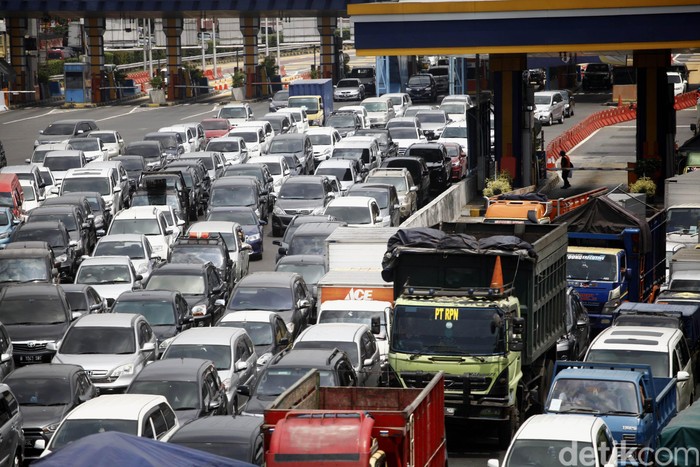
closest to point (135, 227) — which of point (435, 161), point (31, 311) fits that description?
point (31, 311)

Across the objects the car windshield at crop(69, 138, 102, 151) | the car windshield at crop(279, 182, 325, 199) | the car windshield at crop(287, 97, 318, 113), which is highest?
the car windshield at crop(287, 97, 318, 113)

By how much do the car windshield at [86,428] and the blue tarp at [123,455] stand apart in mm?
4848

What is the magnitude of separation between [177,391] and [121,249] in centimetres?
1142

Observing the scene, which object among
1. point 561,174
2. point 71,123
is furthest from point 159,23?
point 561,174

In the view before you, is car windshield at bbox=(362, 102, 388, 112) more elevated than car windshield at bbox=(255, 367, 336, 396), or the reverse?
car windshield at bbox=(362, 102, 388, 112)

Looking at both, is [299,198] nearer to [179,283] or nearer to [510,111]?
[510,111]

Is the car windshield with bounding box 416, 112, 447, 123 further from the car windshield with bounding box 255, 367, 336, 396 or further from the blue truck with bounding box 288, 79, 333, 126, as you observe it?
the car windshield with bounding box 255, 367, 336, 396

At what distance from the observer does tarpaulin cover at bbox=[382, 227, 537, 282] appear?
20.2 metres

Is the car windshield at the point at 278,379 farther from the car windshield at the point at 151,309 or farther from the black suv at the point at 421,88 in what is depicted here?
the black suv at the point at 421,88

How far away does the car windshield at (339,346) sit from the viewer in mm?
21516

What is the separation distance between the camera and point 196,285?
2736 cm

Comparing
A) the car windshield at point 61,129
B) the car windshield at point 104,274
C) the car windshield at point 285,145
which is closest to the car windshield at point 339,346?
the car windshield at point 104,274

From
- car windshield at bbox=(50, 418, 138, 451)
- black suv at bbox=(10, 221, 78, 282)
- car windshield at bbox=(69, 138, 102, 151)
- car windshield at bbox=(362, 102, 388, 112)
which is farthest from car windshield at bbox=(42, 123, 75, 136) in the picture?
car windshield at bbox=(50, 418, 138, 451)

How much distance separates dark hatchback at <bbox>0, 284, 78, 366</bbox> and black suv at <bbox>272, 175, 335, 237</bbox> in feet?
39.8
